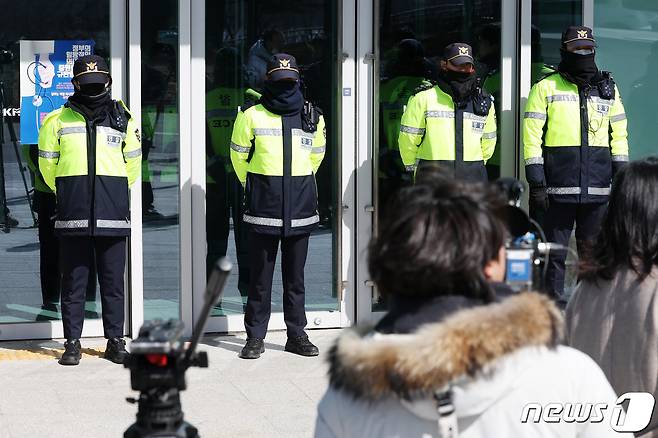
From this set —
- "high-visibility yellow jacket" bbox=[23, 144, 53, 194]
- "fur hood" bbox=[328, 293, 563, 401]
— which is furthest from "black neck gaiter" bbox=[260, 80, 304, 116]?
"fur hood" bbox=[328, 293, 563, 401]

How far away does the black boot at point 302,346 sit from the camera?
25.7 ft

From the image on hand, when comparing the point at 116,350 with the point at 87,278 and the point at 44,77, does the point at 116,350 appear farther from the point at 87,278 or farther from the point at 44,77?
the point at 44,77

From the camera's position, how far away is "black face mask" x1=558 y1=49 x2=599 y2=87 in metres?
8.11

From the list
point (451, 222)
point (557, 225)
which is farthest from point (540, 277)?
point (557, 225)

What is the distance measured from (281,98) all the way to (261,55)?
0.86 meters

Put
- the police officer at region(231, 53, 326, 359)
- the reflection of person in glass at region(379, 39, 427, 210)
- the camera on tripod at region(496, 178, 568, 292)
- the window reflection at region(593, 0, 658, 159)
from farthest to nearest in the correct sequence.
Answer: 1. the window reflection at region(593, 0, 658, 159)
2. the reflection of person in glass at region(379, 39, 427, 210)
3. the police officer at region(231, 53, 326, 359)
4. the camera on tripod at region(496, 178, 568, 292)

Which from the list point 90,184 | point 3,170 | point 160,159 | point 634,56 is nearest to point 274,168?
point 160,159

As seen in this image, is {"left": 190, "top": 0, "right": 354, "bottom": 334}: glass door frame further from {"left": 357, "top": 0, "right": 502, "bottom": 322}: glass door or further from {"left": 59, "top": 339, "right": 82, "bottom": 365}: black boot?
{"left": 59, "top": 339, "right": 82, "bottom": 365}: black boot

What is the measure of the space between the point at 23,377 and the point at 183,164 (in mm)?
1900

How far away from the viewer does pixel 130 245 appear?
8062 millimetres

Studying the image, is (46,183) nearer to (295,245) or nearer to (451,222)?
(295,245)

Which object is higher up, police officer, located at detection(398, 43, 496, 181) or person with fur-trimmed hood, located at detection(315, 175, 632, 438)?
police officer, located at detection(398, 43, 496, 181)

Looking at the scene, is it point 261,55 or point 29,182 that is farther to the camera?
point 261,55

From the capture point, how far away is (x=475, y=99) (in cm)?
813
